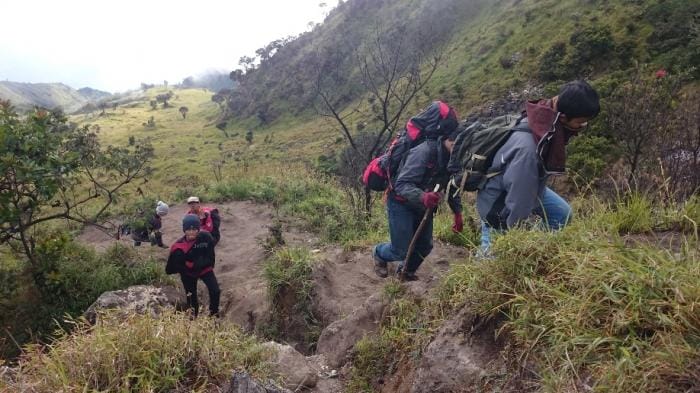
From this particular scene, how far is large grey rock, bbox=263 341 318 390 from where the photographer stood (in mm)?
3048

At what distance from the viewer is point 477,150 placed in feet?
10.6

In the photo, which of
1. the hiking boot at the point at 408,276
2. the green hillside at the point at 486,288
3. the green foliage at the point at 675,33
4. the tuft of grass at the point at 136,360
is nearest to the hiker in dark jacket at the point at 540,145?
the green hillside at the point at 486,288

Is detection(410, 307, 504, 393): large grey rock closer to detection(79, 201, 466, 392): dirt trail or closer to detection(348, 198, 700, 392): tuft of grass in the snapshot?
detection(348, 198, 700, 392): tuft of grass

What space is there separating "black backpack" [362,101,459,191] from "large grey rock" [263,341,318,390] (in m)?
1.70

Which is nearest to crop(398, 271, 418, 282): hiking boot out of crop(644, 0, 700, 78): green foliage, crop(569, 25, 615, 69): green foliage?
crop(644, 0, 700, 78): green foliage

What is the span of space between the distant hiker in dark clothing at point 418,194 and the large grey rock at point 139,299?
2.46m

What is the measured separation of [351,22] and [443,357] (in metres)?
62.3

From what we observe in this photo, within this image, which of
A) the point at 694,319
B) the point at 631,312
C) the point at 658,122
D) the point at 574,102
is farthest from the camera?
the point at 658,122

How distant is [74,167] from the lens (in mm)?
5469

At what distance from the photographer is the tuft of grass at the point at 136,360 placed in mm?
2166

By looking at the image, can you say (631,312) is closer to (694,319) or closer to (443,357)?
(694,319)

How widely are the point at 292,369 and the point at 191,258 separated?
2769 mm

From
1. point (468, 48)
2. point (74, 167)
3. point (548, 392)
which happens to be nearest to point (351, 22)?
point (468, 48)

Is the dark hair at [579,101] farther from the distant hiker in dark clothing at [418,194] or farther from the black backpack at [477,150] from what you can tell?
the distant hiker in dark clothing at [418,194]
